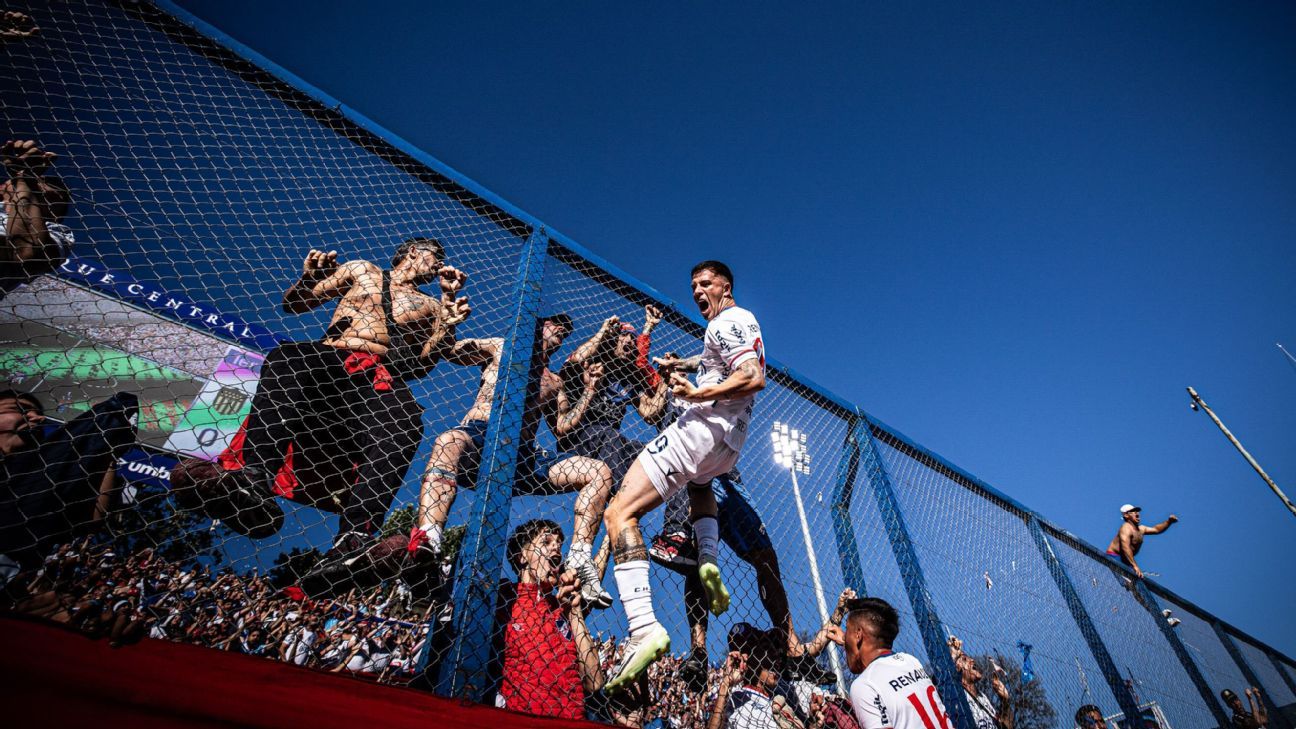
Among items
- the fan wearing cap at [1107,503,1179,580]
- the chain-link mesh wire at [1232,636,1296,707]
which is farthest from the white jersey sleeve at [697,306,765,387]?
the chain-link mesh wire at [1232,636,1296,707]

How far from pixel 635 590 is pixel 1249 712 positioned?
1428cm

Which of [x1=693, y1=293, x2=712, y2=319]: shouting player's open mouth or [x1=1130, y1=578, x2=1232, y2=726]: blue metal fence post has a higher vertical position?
[x1=693, y1=293, x2=712, y2=319]: shouting player's open mouth

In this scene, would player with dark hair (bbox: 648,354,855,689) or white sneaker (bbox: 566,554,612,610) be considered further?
player with dark hair (bbox: 648,354,855,689)

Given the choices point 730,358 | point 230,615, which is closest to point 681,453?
point 730,358

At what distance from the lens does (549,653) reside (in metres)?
2.59

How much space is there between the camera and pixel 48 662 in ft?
3.01

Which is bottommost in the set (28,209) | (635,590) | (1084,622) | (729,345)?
(635,590)

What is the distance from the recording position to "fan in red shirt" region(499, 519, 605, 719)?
2.43 meters

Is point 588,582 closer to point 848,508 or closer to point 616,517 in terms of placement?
point 616,517

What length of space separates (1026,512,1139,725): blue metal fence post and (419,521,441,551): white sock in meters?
6.71

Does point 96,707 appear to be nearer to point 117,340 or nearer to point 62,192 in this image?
point 62,192

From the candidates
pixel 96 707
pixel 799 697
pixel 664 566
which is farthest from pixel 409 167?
pixel 799 697

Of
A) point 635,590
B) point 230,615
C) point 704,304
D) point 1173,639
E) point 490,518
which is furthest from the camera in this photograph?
point 1173,639

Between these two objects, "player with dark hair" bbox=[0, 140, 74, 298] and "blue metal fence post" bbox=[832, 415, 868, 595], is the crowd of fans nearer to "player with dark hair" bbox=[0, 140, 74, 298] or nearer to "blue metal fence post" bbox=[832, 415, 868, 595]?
"player with dark hair" bbox=[0, 140, 74, 298]
